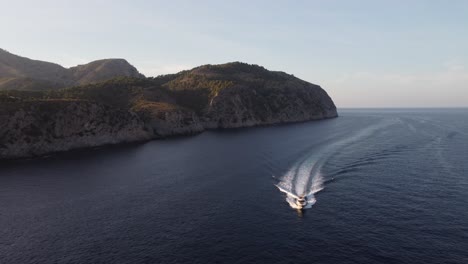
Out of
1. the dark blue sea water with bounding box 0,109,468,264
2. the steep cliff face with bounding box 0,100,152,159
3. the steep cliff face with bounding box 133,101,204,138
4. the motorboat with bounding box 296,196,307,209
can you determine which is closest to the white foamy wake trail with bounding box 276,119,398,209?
the dark blue sea water with bounding box 0,109,468,264

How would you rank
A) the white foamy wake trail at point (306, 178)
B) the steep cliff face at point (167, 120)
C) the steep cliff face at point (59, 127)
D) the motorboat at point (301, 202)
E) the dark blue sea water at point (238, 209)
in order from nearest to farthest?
1. the dark blue sea water at point (238, 209)
2. the motorboat at point (301, 202)
3. the white foamy wake trail at point (306, 178)
4. the steep cliff face at point (59, 127)
5. the steep cliff face at point (167, 120)

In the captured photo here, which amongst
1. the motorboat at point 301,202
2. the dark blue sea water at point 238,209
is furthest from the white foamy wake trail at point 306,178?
the motorboat at point 301,202

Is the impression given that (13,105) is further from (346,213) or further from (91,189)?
(346,213)

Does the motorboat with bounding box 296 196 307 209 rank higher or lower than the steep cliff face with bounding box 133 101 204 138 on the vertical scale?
lower

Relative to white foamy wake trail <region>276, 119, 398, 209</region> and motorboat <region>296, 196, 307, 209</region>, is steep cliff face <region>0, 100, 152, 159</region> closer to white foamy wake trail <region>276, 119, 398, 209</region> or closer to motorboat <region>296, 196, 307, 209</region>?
white foamy wake trail <region>276, 119, 398, 209</region>

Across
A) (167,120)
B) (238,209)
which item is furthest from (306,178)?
(167,120)

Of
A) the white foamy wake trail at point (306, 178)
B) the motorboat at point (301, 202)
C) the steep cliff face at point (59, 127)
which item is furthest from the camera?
the steep cliff face at point (59, 127)

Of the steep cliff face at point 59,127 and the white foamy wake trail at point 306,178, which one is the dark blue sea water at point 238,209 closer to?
the white foamy wake trail at point 306,178
